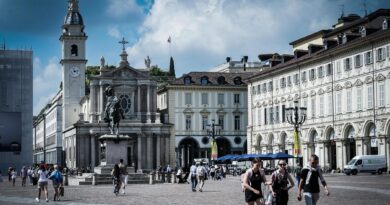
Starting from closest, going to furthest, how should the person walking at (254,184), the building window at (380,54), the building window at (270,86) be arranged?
1. the person walking at (254,184)
2. the building window at (380,54)
3. the building window at (270,86)

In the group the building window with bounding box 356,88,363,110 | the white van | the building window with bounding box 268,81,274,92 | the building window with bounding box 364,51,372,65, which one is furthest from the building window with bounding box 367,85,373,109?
the building window with bounding box 268,81,274,92

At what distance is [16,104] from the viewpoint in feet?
338

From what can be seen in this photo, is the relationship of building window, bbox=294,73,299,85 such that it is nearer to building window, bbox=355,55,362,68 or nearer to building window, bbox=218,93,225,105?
building window, bbox=355,55,362,68

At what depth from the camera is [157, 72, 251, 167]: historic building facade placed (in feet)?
390

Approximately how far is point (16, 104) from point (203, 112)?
28.7 meters

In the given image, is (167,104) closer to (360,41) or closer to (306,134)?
(306,134)

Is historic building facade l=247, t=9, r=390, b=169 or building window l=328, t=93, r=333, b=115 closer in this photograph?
historic building facade l=247, t=9, r=390, b=169

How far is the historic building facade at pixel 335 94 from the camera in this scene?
72.9m

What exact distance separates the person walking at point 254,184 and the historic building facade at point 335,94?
52.5m

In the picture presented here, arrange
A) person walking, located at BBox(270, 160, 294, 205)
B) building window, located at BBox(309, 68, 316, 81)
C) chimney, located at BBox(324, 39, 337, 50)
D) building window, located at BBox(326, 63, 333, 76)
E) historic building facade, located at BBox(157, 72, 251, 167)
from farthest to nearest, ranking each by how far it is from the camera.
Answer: historic building facade, located at BBox(157, 72, 251, 167), building window, located at BBox(309, 68, 316, 81), chimney, located at BBox(324, 39, 337, 50), building window, located at BBox(326, 63, 333, 76), person walking, located at BBox(270, 160, 294, 205)

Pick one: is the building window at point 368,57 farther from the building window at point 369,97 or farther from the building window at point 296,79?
the building window at point 296,79

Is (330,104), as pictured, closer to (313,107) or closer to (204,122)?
(313,107)

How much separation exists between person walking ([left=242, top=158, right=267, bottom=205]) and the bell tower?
11730 cm

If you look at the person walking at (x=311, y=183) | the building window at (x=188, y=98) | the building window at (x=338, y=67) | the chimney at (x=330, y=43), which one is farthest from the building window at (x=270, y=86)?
the person walking at (x=311, y=183)
